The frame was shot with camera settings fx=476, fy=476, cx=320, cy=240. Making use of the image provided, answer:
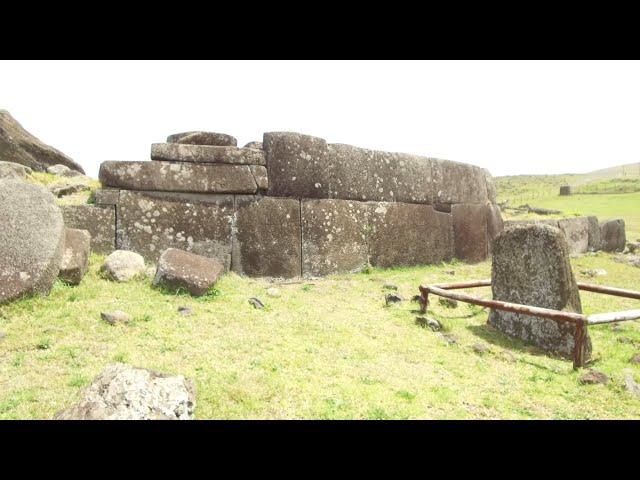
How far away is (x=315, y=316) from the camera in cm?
612

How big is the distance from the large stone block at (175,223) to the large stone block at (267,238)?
0.20m

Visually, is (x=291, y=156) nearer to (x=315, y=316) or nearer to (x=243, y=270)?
(x=243, y=270)

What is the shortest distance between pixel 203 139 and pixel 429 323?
478 cm

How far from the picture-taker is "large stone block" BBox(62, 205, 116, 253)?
23.3ft

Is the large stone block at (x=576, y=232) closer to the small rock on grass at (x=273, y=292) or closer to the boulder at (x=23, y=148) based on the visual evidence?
the small rock on grass at (x=273, y=292)

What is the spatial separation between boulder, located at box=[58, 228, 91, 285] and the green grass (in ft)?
0.50

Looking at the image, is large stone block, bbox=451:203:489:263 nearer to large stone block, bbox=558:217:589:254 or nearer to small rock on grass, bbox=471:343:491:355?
large stone block, bbox=558:217:589:254

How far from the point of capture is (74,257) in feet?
19.2

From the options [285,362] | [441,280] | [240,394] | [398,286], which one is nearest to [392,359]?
[285,362]

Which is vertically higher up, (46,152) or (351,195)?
(46,152)

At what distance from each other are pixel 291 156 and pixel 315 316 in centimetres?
344

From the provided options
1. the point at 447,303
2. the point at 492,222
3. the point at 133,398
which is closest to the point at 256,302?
the point at 447,303

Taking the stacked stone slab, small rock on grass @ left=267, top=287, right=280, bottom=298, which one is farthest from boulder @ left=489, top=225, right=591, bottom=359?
the stacked stone slab

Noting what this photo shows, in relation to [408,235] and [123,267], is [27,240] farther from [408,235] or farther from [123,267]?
[408,235]
